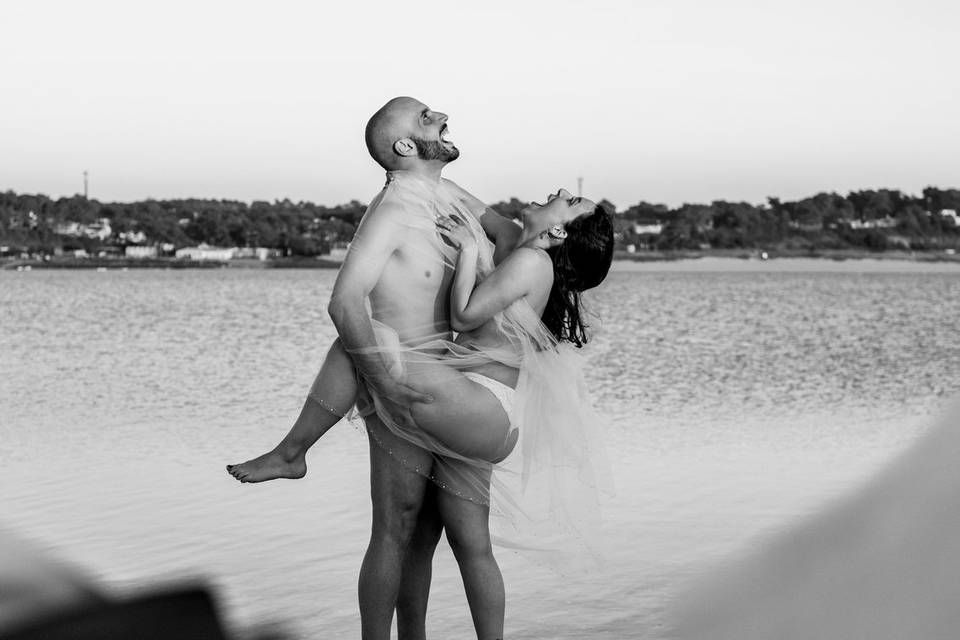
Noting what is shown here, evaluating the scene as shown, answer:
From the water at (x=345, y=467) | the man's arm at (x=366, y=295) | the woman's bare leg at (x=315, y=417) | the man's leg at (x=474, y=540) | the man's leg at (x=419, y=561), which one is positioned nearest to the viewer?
the man's arm at (x=366, y=295)

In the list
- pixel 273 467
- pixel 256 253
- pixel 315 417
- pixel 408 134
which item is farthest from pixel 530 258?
pixel 256 253

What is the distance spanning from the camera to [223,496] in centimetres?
847

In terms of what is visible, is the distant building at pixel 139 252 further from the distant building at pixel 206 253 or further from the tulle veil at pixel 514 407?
the tulle veil at pixel 514 407

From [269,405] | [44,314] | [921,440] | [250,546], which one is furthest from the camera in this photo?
[44,314]

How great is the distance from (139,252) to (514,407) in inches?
5482

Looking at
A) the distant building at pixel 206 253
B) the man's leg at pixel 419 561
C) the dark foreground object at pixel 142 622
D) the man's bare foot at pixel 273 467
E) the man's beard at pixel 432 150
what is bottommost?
the distant building at pixel 206 253

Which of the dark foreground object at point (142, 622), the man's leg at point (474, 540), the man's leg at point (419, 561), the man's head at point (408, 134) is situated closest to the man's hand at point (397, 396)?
the man's leg at point (474, 540)

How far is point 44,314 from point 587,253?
137 feet

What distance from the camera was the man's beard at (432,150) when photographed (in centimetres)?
387

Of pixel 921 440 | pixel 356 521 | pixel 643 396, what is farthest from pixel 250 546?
pixel 643 396

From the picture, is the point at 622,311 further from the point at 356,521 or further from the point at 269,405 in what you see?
the point at 356,521

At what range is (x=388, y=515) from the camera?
12.8ft

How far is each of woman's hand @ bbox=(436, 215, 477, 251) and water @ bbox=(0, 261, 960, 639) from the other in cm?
73

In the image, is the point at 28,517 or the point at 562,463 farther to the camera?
the point at 28,517
